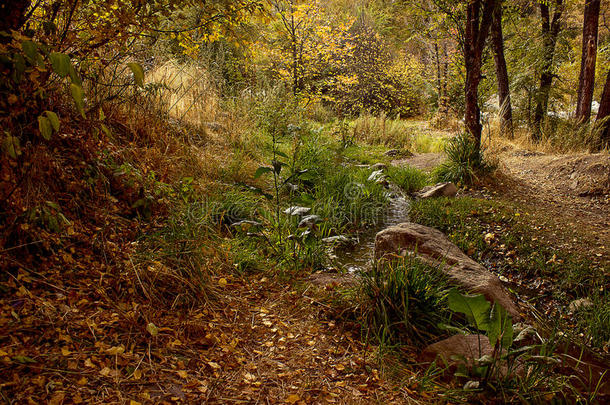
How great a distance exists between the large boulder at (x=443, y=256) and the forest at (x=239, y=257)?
2cm

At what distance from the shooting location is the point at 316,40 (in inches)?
425

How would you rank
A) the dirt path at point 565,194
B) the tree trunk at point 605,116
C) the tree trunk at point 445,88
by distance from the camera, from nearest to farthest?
the dirt path at point 565,194 < the tree trunk at point 605,116 < the tree trunk at point 445,88

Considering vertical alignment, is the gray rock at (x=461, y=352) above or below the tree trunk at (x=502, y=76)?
below

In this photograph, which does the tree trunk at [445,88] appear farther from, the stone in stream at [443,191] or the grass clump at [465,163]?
the stone in stream at [443,191]

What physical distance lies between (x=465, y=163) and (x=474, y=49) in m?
1.80

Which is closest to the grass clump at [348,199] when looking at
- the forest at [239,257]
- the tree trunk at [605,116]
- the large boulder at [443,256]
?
the forest at [239,257]

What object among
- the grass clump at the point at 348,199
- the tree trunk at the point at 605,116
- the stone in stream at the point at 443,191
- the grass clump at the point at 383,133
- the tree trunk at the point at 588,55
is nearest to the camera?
the grass clump at the point at 348,199

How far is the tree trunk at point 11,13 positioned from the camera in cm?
180

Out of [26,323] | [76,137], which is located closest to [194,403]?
[26,323]

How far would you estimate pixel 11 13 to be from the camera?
1.82 metres

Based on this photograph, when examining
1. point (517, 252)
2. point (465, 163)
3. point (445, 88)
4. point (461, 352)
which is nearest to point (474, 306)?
point (461, 352)

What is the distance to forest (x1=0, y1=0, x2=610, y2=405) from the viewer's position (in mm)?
1742

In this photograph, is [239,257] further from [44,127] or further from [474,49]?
[474,49]

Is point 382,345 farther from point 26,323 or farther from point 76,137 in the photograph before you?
point 76,137
